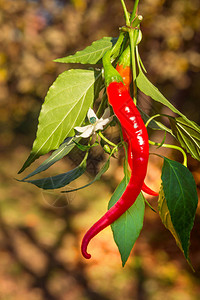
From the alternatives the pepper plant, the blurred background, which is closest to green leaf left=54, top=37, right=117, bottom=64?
the pepper plant

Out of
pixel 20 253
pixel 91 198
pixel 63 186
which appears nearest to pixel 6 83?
pixel 91 198

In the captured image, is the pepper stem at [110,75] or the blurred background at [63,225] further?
the blurred background at [63,225]

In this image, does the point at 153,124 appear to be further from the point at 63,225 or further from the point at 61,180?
the point at 63,225

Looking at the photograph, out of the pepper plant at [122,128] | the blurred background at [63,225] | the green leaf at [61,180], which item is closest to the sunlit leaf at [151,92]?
the pepper plant at [122,128]

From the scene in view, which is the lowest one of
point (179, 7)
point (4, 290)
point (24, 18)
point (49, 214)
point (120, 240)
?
point (4, 290)

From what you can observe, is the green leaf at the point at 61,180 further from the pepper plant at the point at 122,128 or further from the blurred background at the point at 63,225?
the blurred background at the point at 63,225

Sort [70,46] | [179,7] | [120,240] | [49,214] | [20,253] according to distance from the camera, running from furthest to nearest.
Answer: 1. [49,214]
2. [20,253]
3. [70,46]
4. [179,7]
5. [120,240]

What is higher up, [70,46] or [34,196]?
[70,46]

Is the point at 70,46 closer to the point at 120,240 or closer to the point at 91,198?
the point at 91,198
